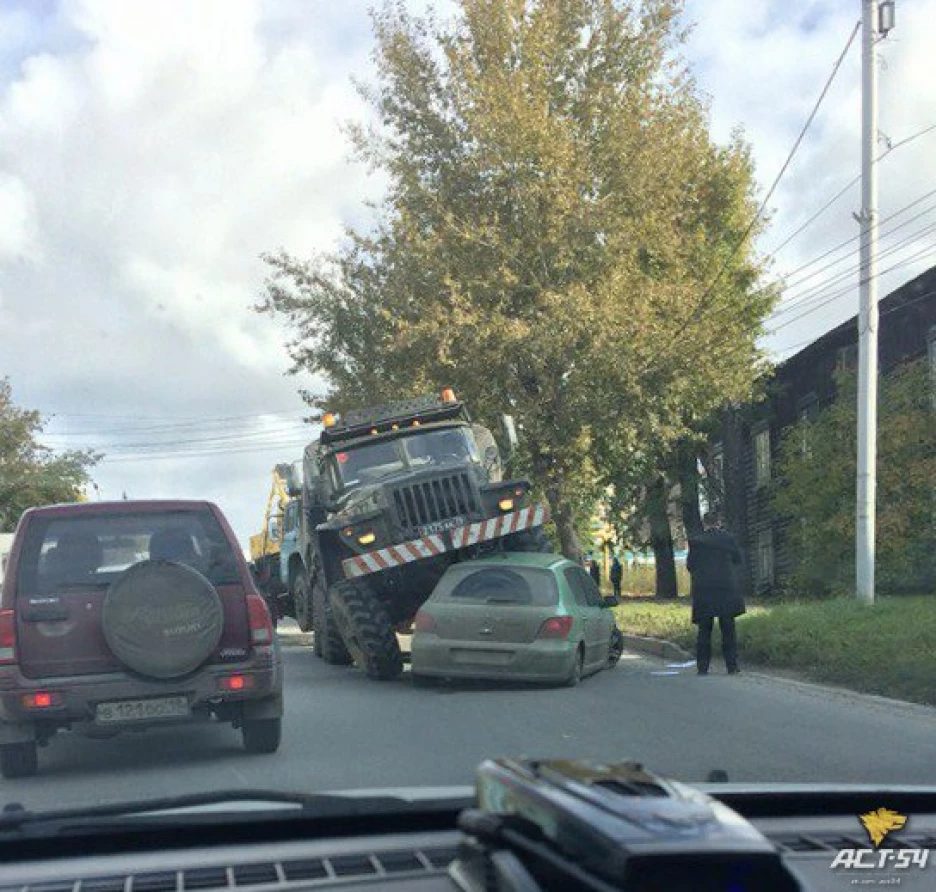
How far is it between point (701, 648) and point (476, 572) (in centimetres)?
272

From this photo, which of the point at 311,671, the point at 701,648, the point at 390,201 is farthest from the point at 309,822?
the point at 390,201

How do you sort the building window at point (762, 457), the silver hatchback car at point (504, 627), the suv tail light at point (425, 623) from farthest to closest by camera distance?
the building window at point (762, 457) → the suv tail light at point (425, 623) → the silver hatchback car at point (504, 627)

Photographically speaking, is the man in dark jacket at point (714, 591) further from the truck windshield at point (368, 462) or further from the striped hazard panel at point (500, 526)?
the truck windshield at point (368, 462)

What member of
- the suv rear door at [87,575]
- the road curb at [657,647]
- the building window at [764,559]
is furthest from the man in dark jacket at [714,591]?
the building window at [764,559]

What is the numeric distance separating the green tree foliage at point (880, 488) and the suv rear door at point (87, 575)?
59.9ft

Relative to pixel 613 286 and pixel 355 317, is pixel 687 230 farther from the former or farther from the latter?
pixel 355 317

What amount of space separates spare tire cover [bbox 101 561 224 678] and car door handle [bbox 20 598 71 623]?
1.04ft

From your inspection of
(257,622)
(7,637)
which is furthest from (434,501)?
(7,637)

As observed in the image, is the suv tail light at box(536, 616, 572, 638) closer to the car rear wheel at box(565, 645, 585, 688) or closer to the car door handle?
the car rear wheel at box(565, 645, 585, 688)

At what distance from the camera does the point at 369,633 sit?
14.7 meters

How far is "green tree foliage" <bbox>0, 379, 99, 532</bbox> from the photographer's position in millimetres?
56125

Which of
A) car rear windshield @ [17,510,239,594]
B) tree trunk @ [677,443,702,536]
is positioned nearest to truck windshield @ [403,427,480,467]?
car rear windshield @ [17,510,239,594]

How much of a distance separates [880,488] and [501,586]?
14237 mm

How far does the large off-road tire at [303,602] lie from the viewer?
65.9 ft
